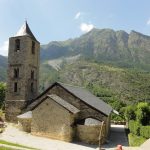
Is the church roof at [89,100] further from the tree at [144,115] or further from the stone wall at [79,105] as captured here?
the tree at [144,115]

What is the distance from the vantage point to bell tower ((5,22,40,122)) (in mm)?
41500

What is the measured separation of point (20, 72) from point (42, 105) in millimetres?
9083

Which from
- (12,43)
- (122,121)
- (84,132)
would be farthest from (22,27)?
(122,121)

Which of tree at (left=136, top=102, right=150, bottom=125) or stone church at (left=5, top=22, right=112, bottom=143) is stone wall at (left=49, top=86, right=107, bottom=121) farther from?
tree at (left=136, top=102, right=150, bottom=125)

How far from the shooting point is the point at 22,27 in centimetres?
4431

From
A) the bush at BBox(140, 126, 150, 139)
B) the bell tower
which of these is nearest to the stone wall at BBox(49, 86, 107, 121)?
the bush at BBox(140, 126, 150, 139)

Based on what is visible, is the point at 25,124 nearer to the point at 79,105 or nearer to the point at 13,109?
the point at 13,109

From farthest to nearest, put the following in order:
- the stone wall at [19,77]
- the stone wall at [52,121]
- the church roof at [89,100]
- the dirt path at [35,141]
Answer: the stone wall at [19,77], the church roof at [89,100], the stone wall at [52,121], the dirt path at [35,141]

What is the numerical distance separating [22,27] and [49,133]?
18.2 m

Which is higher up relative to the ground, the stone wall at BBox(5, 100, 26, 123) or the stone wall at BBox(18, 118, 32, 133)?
the stone wall at BBox(5, 100, 26, 123)

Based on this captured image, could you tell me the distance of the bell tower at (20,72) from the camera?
136ft

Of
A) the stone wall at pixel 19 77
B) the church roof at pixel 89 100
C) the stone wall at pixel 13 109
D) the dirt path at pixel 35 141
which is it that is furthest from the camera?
the stone wall at pixel 19 77

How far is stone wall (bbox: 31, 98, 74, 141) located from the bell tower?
22.6 feet

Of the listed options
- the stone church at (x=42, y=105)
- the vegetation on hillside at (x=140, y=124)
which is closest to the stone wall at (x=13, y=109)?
the stone church at (x=42, y=105)
